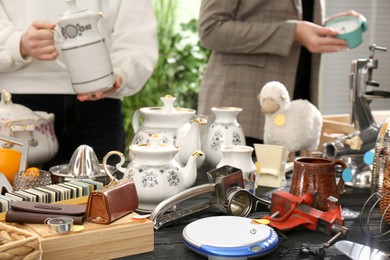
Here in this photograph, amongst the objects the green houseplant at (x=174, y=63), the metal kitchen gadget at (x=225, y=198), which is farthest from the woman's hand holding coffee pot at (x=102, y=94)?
the green houseplant at (x=174, y=63)

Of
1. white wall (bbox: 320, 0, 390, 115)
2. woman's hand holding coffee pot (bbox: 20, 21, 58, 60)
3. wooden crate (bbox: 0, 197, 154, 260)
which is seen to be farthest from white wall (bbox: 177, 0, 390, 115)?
wooden crate (bbox: 0, 197, 154, 260)

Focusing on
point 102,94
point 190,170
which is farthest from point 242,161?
point 102,94

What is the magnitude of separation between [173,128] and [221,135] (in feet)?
0.45

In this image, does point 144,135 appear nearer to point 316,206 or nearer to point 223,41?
point 316,206

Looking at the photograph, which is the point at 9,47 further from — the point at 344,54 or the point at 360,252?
the point at 344,54

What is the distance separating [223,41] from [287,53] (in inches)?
9.2

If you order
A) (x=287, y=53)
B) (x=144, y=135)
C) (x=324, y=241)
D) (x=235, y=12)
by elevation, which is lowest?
(x=324, y=241)

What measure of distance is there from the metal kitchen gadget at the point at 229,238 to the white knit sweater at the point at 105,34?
2.93 feet

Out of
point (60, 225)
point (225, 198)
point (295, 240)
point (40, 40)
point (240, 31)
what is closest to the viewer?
point (60, 225)

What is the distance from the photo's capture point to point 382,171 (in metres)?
1.33

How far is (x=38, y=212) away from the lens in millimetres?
1036

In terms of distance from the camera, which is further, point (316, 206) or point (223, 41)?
point (223, 41)

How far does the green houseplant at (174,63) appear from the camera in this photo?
388 centimetres

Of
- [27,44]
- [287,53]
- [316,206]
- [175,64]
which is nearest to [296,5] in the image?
[287,53]
